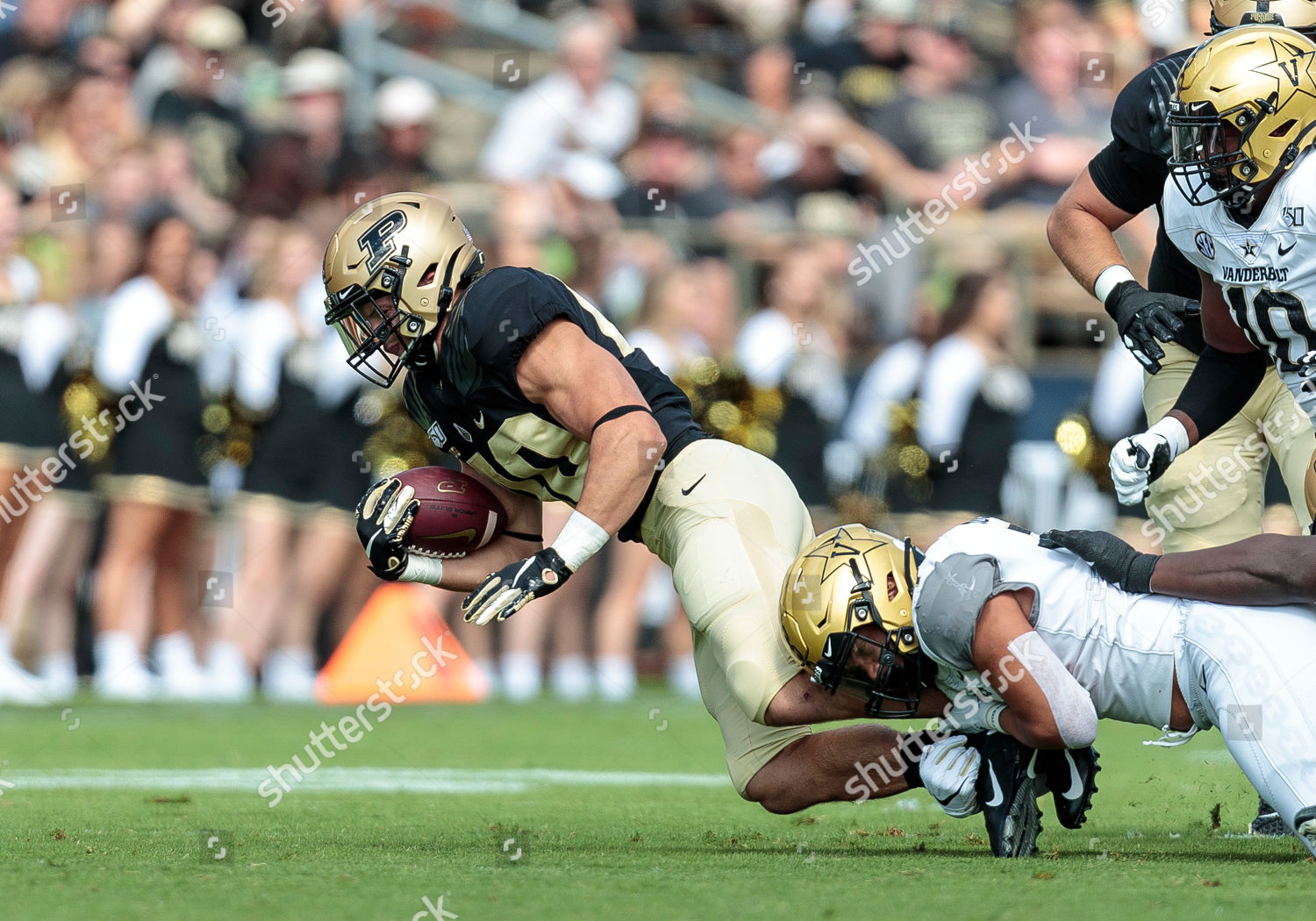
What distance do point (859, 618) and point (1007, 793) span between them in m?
0.53

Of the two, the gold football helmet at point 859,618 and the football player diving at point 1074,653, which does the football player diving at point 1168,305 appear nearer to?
the football player diving at point 1074,653

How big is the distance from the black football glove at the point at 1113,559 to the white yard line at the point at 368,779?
7.36 feet

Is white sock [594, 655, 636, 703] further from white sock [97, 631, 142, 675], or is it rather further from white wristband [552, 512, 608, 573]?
white wristband [552, 512, 608, 573]

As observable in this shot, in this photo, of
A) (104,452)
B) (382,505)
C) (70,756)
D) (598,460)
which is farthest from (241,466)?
(598,460)

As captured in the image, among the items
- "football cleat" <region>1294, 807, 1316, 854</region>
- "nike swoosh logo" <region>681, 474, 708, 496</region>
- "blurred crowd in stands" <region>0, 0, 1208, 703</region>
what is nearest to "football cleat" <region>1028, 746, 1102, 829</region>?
"football cleat" <region>1294, 807, 1316, 854</region>

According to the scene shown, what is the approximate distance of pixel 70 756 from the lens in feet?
21.4

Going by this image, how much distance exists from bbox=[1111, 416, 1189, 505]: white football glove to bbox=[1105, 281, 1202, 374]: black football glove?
0.19 meters

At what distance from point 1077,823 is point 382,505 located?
1.95 m

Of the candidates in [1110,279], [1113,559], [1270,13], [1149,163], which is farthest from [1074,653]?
[1270,13]

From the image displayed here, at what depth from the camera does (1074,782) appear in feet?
13.6

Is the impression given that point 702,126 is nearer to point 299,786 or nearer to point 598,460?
point 299,786

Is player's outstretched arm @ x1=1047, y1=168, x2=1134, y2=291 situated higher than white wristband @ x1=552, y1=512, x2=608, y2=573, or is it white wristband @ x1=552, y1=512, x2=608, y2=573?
player's outstretched arm @ x1=1047, y1=168, x2=1134, y2=291

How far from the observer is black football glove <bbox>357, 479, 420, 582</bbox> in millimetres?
4645

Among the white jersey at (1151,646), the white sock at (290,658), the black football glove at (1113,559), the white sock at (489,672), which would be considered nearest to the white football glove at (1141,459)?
the black football glove at (1113,559)
